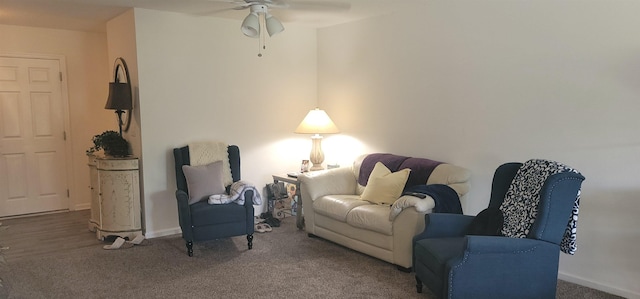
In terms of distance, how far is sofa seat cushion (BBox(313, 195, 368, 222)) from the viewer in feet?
13.2

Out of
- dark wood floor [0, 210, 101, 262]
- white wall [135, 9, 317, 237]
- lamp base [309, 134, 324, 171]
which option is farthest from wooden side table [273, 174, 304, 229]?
dark wood floor [0, 210, 101, 262]

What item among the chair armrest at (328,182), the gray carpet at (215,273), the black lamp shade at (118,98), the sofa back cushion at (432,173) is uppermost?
the black lamp shade at (118,98)

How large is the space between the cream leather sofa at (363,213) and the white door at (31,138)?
3.46 meters

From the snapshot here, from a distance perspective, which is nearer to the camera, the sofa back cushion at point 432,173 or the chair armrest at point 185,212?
the sofa back cushion at point 432,173

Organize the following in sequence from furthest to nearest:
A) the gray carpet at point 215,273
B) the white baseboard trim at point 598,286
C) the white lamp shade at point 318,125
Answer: the white lamp shade at point 318,125, the gray carpet at point 215,273, the white baseboard trim at point 598,286

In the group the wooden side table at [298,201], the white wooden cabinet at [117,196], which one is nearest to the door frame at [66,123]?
the white wooden cabinet at [117,196]

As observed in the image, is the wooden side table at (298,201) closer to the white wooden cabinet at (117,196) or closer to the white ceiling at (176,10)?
the white wooden cabinet at (117,196)

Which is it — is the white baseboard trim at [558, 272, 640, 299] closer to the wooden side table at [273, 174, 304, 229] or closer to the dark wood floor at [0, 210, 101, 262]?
the wooden side table at [273, 174, 304, 229]

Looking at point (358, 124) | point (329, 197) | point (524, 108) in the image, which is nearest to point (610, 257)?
point (524, 108)

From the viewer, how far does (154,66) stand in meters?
4.56

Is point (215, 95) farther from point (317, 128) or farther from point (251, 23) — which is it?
point (251, 23)

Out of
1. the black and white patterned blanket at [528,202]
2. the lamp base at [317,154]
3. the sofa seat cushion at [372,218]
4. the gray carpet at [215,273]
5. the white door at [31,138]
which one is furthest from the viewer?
the white door at [31,138]

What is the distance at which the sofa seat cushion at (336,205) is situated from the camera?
403cm

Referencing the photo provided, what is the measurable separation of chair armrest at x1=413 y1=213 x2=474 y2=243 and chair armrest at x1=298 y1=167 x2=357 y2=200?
143cm
